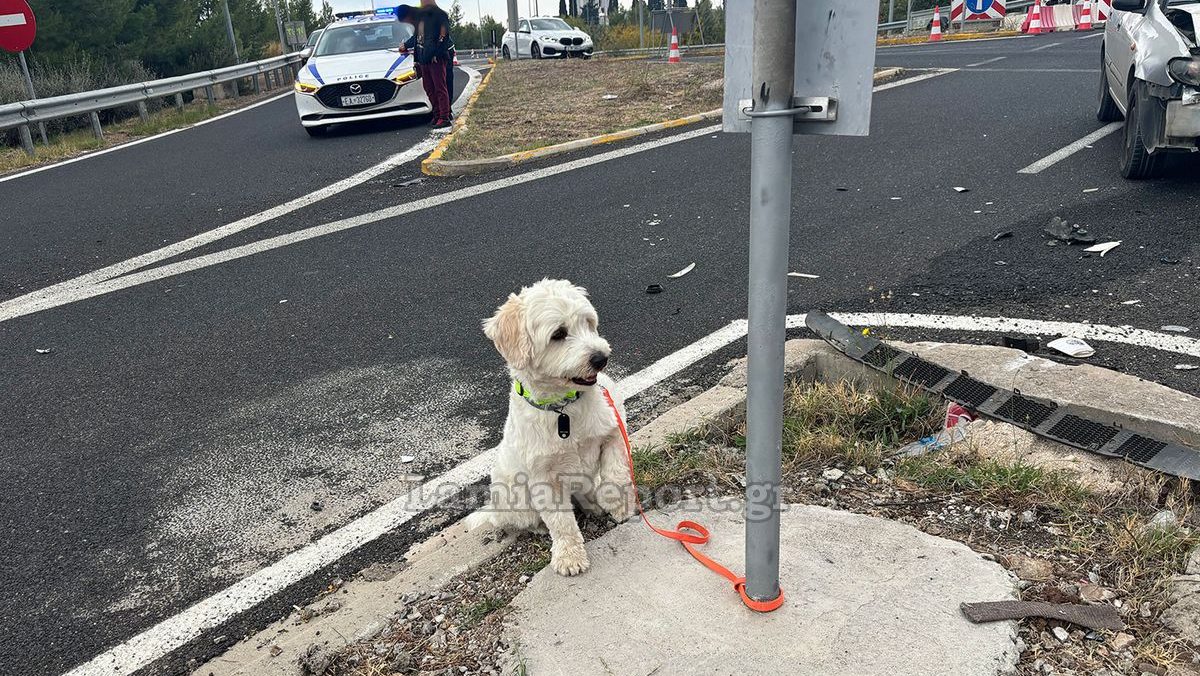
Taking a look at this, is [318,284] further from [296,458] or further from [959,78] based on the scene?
[959,78]

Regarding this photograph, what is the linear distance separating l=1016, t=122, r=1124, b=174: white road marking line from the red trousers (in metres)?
8.28

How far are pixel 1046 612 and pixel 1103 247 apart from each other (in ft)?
13.7

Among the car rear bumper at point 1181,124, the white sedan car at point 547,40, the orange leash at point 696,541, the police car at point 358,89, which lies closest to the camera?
the orange leash at point 696,541

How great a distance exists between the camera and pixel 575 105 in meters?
14.4

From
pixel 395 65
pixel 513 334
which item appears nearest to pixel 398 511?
pixel 513 334

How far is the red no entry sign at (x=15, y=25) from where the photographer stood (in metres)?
13.2

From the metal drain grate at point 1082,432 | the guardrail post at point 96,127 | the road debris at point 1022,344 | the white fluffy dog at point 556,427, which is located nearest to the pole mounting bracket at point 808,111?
the white fluffy dog at point 556,427

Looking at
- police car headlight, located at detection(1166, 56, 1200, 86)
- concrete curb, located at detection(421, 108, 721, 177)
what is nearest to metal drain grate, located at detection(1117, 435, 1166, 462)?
police car headlight, located at detection(1166, 56, 1200, 86)

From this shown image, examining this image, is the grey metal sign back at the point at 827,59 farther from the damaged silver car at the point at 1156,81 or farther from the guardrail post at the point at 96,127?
the guardrail post at the point at 96,127

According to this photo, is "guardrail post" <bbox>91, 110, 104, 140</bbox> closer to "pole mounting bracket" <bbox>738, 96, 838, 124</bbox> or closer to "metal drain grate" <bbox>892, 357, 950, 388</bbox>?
"metal drain grate" <bbox>892, 357, 950, 388</bbox>

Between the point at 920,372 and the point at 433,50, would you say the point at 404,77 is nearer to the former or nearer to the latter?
the point at 433,50

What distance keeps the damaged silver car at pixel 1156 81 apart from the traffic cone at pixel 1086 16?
72.0 ft

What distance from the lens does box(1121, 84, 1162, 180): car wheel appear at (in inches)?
274

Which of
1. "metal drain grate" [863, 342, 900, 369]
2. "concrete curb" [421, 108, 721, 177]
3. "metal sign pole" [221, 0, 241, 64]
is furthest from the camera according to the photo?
"metal sign pole" [221, 0, 241, 64]
